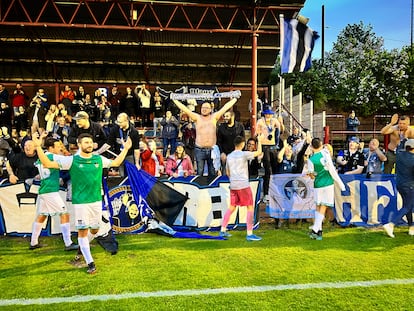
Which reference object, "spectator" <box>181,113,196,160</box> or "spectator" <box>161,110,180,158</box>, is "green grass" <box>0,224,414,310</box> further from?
"spectator" <box>161,110,180,158</box>

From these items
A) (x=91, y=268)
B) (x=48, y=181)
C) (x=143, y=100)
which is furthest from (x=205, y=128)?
(x=143, y=100)

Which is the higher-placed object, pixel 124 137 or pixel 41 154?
pixel 124 137

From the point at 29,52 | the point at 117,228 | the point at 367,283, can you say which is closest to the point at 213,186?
the point at 117,228

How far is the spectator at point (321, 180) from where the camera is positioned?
642 cm

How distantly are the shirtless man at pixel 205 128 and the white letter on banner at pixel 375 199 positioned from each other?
11.0 ft

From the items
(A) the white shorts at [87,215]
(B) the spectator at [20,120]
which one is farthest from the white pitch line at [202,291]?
(B) the spectator at [20,120]

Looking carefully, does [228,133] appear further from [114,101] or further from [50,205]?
[114,101]

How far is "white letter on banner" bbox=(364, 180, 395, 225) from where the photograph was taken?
7445 mm

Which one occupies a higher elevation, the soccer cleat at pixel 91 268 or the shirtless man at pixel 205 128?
the shirtless man at pixel 205 128

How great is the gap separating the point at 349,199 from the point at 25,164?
671 cm

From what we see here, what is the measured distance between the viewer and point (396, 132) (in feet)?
24.1

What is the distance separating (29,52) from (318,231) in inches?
672

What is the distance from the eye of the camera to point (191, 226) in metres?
7.16

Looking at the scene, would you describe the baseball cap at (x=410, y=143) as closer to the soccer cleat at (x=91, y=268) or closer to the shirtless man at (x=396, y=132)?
the shirtless man at (x=396, y=132)
